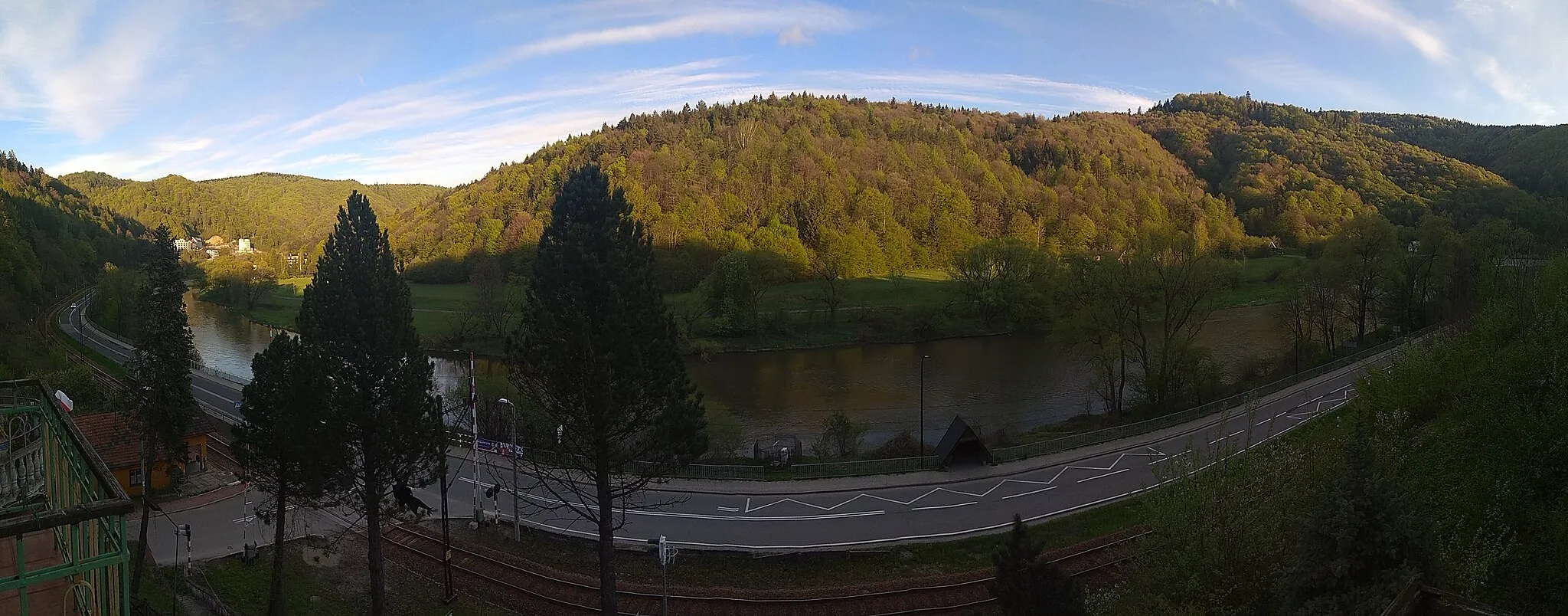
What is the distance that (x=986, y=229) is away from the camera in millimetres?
95500

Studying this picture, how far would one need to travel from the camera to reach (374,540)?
15.0 meters

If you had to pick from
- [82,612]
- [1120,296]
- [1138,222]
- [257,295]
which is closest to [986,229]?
[1138,222]

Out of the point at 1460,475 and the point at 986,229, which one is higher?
the point at 986,229

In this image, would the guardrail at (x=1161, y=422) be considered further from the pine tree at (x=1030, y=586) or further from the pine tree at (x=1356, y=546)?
the pine tree at (x=1356, y=546)

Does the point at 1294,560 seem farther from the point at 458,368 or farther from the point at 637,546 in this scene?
Answer: the point at 458,368

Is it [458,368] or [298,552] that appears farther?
[458,368]

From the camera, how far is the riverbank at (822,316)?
2133 inches

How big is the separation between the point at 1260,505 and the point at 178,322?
75.1 ft

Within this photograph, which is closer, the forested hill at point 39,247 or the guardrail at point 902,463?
the guardrail at point 902,463

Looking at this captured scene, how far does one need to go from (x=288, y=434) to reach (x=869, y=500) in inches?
563

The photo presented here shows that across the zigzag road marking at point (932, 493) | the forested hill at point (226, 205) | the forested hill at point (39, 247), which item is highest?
the forested hill at point (226, 205)

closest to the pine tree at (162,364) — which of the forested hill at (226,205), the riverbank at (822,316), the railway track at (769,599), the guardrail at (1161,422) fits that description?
the railway track at (769,599)

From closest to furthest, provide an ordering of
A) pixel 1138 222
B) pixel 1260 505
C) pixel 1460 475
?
pixel 1260 505
pixel 1460 475
pixel 1138 222

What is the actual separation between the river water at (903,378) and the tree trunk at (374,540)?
13.6 metres
